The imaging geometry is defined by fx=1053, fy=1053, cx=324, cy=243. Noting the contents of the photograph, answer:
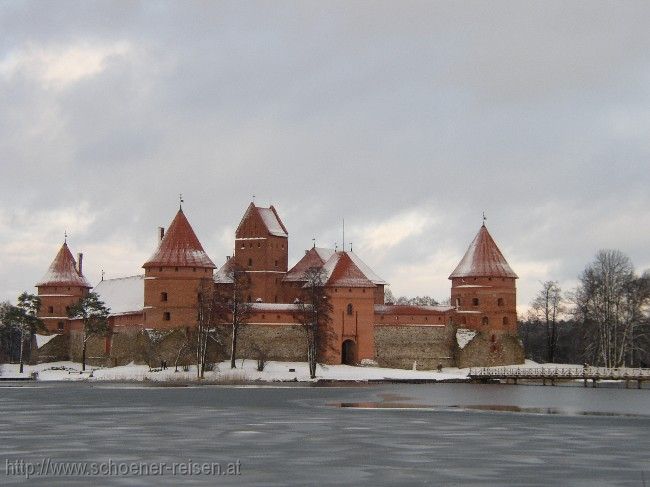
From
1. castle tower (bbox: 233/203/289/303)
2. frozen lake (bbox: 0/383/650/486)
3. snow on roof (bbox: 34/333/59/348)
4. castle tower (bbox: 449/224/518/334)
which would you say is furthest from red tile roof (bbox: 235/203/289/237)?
frozen lake (bbox: 0/383/650/486)

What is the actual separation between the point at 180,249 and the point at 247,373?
9951 mm

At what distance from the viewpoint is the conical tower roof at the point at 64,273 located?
243ft

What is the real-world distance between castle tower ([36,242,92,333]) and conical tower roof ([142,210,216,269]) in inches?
549

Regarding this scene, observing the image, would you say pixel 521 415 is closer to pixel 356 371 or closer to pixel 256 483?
pixel 256 483

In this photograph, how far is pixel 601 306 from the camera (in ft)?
210

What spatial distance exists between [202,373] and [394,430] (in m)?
30.3

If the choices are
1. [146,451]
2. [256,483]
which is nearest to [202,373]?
[146,451]

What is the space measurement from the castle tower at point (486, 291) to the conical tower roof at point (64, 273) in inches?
1057

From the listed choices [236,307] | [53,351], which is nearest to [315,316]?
[236,307]

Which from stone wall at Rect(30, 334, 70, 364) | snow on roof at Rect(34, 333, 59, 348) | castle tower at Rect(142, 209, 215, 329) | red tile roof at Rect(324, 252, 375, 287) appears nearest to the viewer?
castle tower at Rect(142, 209, 215, 329)

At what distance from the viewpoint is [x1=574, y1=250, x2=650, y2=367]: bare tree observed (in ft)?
204

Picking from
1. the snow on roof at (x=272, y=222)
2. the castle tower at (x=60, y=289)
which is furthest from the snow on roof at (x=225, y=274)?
the castle tower at (x=60, y=289)

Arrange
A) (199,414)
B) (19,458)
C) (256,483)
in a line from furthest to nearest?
1. (199,414)
2. (19,458)
3. (256,483)

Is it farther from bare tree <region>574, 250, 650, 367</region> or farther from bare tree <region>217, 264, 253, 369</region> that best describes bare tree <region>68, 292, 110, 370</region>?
bare tree <region>574, 250, 650, 367</region>
